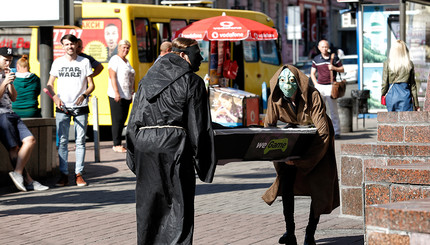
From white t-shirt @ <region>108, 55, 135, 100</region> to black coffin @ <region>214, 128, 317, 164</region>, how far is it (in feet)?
29.2

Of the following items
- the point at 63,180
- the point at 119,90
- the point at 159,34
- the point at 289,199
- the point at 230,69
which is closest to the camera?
the point at 289,199

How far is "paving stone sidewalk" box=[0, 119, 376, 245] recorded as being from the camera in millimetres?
7902

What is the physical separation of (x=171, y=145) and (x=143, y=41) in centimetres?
1389

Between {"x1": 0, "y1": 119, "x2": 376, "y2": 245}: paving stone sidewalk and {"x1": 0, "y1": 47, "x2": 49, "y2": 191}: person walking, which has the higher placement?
{"x1": 0, "y1": 47, "x2": 49, "y2": 191}: person walking

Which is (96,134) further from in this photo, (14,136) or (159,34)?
(159,34)

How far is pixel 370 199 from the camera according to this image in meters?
→ 6.20

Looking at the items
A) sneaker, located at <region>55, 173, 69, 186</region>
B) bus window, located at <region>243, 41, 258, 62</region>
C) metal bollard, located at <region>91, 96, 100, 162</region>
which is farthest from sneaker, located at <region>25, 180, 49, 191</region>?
bus window, located at <region>243, 41, 258, 62</region>

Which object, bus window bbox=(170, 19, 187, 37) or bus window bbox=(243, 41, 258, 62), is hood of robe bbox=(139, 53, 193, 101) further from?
bus window bbox=(243, 41, 258, 62)

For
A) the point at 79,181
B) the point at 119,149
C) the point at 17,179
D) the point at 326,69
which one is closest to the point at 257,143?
the point at 17,179

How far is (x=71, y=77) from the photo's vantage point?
11703 millimetres

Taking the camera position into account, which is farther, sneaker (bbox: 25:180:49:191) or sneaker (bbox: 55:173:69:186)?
sneaker (bbox: 55:173:69:186)

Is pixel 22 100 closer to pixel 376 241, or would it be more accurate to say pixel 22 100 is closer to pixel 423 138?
pixel 423 138

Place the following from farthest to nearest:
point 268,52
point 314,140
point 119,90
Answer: point 268,52 → point 119,90 → point 314,140

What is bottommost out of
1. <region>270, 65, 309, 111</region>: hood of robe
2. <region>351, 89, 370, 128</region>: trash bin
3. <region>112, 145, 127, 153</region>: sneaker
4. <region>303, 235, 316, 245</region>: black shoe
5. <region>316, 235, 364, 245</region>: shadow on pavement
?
<region>112, 145, 127, 153</region>: sneaker
